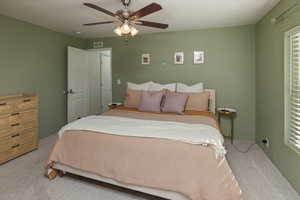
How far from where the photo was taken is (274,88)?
262 centimetres

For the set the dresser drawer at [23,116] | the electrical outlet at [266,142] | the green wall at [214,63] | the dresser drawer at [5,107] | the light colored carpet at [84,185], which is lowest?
the light colored carpet at [84,185]

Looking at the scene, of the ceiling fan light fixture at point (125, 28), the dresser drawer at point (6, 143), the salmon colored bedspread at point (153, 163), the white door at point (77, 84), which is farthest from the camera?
the white door at point (77, 84)

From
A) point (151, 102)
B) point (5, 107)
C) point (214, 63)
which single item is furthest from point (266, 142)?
point (5, 107)

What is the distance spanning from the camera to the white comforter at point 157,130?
1.80m

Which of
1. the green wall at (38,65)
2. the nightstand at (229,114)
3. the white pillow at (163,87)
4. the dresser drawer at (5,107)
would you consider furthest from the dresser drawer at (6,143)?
the nightstand at (229,114)

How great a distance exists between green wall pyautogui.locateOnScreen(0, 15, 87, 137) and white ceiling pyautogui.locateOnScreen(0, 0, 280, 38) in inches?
9.4

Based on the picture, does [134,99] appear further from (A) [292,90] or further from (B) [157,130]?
(A) [292,90]

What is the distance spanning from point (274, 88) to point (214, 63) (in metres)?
1.44

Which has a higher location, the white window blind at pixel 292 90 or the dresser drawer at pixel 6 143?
the white window blind at pixel 292 90

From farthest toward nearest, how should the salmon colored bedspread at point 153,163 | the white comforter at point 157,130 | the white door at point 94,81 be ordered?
the white door at point 94,81 < the white comforter at point 157,130 < the salmon colored bedspread at point 153,163

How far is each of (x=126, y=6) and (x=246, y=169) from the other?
9.31 ft

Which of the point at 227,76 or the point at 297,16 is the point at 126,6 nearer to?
the point at 297,16

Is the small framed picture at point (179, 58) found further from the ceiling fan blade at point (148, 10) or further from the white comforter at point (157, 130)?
the white comforter at point (157, 130)

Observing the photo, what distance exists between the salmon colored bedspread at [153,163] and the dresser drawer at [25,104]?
1269mm
